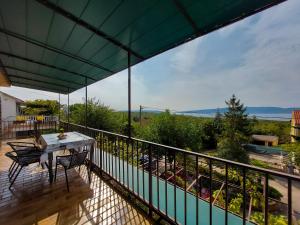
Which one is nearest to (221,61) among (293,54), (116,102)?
(293,54)

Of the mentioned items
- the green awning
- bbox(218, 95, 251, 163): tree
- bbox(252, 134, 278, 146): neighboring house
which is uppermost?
the green awning

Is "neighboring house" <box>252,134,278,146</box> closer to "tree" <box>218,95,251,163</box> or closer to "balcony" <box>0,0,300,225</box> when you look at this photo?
"tree" <box>218,95,251,163</box>

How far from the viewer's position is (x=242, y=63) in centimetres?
2709

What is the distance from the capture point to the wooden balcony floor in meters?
1.98

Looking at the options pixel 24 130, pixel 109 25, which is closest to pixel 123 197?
pixel 109 25

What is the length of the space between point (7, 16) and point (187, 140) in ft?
56.3

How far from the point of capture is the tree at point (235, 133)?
2166cm

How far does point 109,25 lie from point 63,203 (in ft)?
7.92

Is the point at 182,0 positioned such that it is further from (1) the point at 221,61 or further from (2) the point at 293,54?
(1) the point at 221,61

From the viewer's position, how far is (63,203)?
231 centimetres

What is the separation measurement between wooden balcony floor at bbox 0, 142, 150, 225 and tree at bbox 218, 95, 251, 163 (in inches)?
878

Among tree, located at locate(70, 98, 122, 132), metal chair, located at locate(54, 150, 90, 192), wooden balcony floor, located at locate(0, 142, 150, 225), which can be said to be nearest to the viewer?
wooden balcony floor, located at locate(0, 142, 150, 225)

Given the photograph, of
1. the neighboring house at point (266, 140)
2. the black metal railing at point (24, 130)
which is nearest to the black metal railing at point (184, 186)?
the black metal railing at point (24, 130)

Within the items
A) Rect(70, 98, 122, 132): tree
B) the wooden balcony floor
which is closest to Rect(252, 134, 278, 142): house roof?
Rect(70, 98, 122, 132): tree
